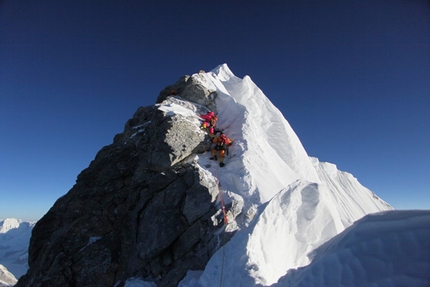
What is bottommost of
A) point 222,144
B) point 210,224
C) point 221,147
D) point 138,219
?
point 210,224

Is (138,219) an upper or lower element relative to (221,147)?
lower

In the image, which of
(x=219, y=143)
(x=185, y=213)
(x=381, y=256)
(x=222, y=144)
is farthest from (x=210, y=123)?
(x=381, y=256)

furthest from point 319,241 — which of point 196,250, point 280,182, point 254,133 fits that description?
point 254,133

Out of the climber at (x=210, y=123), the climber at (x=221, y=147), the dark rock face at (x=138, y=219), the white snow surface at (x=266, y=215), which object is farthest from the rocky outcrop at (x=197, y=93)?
the climber at (x=221, y=147)

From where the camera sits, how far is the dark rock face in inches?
Answer: 420

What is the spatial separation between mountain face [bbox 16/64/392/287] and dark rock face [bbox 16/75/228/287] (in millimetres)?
59

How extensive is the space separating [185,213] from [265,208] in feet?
13.5

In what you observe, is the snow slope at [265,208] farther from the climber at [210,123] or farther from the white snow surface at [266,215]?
the climber at [210,123]

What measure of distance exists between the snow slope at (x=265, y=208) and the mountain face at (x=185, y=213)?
0.16 ft

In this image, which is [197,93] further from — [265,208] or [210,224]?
[265,208]

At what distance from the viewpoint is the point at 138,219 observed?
12422 millimetres

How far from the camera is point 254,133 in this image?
15.4 m

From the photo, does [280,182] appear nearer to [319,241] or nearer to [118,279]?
[319,241]

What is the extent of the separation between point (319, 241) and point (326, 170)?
19.9 m
